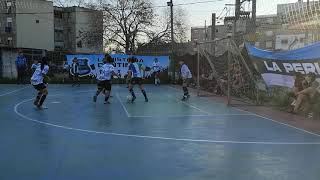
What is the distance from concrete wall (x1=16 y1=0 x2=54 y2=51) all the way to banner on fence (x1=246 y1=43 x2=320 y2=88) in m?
54.4

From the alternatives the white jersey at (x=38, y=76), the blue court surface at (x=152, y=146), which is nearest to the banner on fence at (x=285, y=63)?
the blue court surface at (x=152, y=146)

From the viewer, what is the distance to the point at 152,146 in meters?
9.23

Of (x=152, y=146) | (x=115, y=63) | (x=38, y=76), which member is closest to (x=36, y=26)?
(x=115, y=63)

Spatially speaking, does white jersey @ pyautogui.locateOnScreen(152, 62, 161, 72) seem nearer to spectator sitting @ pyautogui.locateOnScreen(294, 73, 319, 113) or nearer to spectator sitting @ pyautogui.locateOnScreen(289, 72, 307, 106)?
spectator sitting @ pyautogui.locateOnScreen(289, 72, 307, 106)

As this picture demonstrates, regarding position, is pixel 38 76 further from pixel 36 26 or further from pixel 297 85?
pixel 36 26

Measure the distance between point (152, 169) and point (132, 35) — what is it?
47.9 meters

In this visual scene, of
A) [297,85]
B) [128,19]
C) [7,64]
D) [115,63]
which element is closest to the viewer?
[297,85]

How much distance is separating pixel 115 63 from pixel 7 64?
8.22 meters

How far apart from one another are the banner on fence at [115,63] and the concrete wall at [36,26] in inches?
1451

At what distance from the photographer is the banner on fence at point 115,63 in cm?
3382

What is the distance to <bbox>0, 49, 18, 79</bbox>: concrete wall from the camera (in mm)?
35697

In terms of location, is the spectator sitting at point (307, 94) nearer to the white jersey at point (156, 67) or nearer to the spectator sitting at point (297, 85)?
the spectator sitting at point (297, 85)

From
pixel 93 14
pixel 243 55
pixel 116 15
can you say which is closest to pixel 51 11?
pixel 93 14

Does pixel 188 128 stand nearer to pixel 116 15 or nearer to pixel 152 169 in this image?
pixel 152 169
